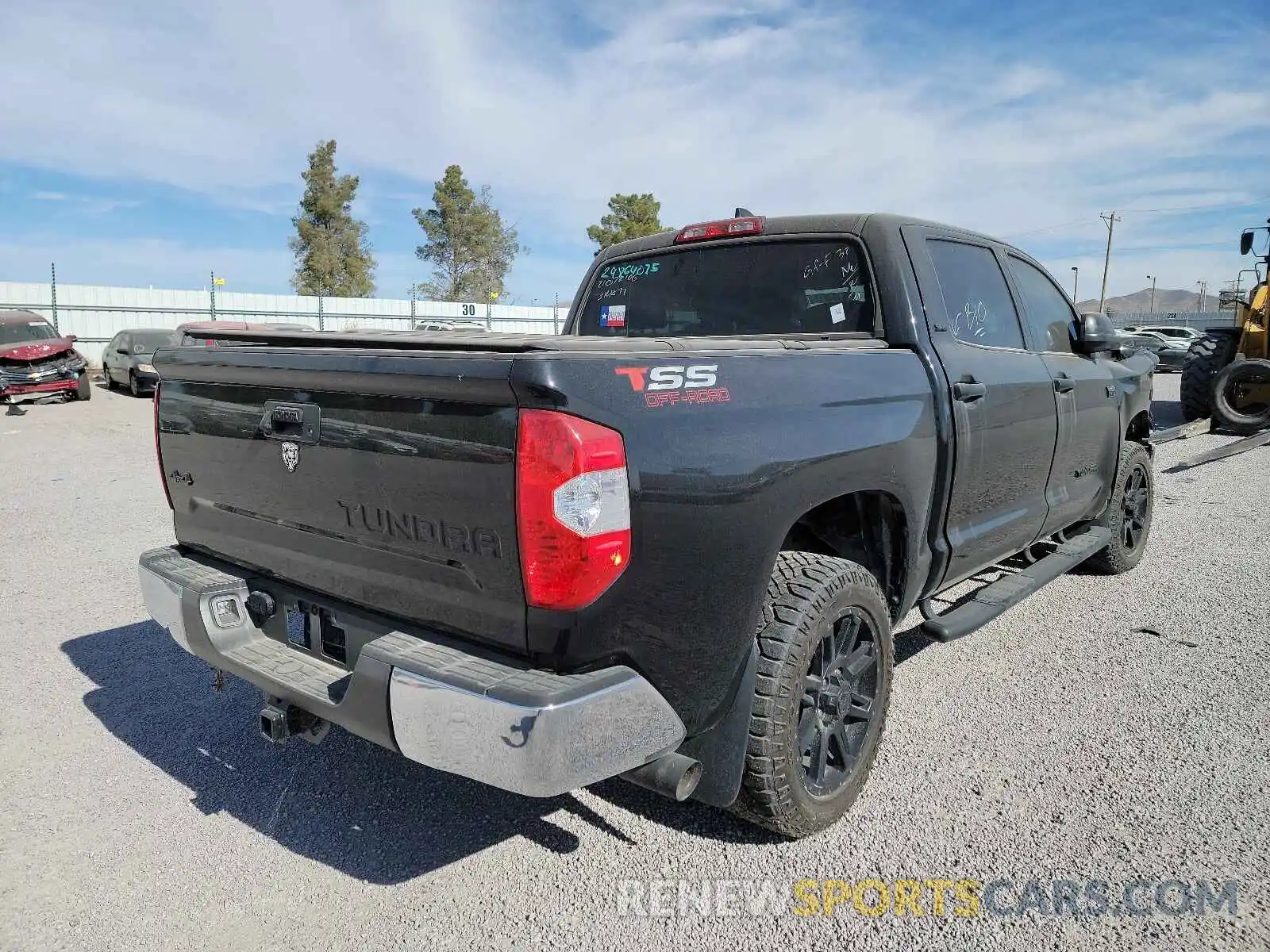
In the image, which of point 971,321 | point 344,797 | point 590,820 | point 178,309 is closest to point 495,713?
point 590,820

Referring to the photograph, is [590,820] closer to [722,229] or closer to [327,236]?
[722,229]

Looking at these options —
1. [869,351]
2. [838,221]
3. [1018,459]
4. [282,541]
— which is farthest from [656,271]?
[282,541]

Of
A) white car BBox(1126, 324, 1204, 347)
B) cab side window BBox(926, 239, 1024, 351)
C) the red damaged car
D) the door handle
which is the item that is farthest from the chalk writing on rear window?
white car BBox(1126, 324, 1204, 347)

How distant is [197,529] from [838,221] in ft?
8.76

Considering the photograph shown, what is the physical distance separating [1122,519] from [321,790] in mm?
4716

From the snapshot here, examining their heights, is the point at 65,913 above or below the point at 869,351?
below

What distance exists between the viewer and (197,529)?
3.15 m

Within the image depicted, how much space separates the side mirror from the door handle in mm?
1541

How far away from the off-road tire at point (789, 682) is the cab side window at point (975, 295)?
1.42 m

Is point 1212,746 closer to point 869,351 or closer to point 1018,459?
point 1018,459

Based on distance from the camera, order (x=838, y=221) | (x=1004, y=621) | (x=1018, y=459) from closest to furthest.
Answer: (x=838, y=221) < (x=1018, y=459) < (x=1004, y=621)

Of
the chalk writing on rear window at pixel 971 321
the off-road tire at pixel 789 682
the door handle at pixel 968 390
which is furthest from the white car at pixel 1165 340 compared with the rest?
the off-road tire at pixel 789 682

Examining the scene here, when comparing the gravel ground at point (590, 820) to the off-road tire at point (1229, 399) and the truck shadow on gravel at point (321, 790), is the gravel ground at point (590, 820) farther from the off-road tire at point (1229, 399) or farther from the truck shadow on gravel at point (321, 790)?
the off-road tire at point (1229, 399)

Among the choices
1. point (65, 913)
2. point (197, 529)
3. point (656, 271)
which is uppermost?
point (656, 271)
